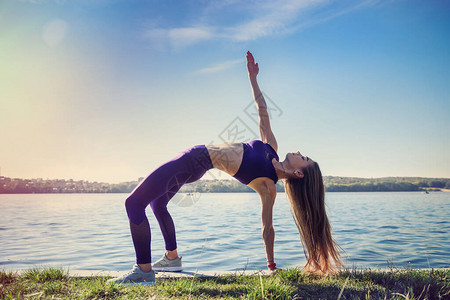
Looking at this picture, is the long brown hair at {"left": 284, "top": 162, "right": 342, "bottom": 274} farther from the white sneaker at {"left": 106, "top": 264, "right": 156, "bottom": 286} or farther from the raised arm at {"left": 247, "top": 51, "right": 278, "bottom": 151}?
the white sneaker at {"left": 106, "top": 264, "right": 156, "bottom": 286}

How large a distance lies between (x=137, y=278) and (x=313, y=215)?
206 centimetres

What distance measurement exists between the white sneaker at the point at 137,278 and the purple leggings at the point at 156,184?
0.11 metres

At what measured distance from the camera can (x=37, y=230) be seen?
966 centimetres

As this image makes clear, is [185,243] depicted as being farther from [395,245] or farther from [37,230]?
[37,230]

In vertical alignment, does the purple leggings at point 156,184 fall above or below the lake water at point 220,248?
above

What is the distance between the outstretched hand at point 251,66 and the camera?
4.13 m

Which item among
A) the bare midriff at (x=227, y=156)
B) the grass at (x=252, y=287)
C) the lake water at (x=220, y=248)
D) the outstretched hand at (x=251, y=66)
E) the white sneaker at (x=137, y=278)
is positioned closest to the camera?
the grass at (x=252, y=287)

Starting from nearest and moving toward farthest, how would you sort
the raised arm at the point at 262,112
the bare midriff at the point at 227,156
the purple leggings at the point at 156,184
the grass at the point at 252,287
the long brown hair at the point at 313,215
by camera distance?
the grass at the point at 252,287, the purple leggings at the point at 156,184, the bare midriff at the point at 227,156, the long brown hair at the point at 313,215, the raised arm at the point at 262,112

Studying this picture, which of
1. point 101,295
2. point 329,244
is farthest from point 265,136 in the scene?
point 101,295

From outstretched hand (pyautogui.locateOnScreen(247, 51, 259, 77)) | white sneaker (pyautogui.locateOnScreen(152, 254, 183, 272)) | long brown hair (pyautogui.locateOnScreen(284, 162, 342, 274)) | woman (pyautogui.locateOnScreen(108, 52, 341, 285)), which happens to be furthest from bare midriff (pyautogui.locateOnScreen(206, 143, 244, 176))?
white sneaker (pyautogui.locateOnScreen(152, 254, 183, 272))

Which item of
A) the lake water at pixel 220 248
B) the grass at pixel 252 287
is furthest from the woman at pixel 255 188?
the lake water at pixel 220 248

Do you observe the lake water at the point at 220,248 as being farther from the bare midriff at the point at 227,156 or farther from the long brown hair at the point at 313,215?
the bare midriff at the point at 227,156

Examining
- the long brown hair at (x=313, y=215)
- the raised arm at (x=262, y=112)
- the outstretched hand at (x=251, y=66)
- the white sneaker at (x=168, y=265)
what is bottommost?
the white sneaker at (x=168, y=265)

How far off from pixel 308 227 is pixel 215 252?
8.14 ft
